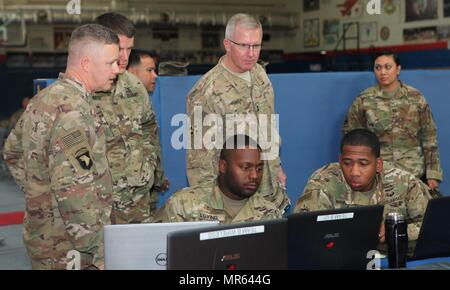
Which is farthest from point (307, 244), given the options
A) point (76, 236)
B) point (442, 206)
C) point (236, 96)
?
point (236, 96)

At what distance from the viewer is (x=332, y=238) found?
6.18 feet

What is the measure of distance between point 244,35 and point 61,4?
10372 millimetres

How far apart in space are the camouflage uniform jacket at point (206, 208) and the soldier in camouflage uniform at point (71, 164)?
38 cm

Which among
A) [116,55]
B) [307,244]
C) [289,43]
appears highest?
[289,43]

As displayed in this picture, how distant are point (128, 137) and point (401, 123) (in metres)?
2.09

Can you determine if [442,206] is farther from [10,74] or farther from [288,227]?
[10,74]

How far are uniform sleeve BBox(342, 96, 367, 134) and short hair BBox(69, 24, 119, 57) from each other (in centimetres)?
273

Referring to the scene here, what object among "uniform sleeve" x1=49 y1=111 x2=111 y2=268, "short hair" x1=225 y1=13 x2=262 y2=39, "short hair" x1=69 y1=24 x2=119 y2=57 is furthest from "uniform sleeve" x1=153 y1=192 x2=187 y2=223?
"short hair" x1=225 y1=13 x2=262 y2=39

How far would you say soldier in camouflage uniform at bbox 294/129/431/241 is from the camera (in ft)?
9.62

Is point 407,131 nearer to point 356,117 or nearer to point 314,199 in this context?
point 356,117

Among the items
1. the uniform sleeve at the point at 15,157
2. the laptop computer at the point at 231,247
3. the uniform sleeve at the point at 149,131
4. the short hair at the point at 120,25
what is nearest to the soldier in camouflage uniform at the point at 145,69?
the uniform sleeve at the point at 149,131

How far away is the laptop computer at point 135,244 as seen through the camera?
176cm

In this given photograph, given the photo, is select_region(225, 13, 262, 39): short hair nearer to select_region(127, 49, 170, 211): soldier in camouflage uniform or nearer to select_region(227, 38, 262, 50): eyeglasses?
select_region(227, 38, 262, 50): eyeglasses

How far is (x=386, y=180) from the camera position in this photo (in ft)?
10.0
